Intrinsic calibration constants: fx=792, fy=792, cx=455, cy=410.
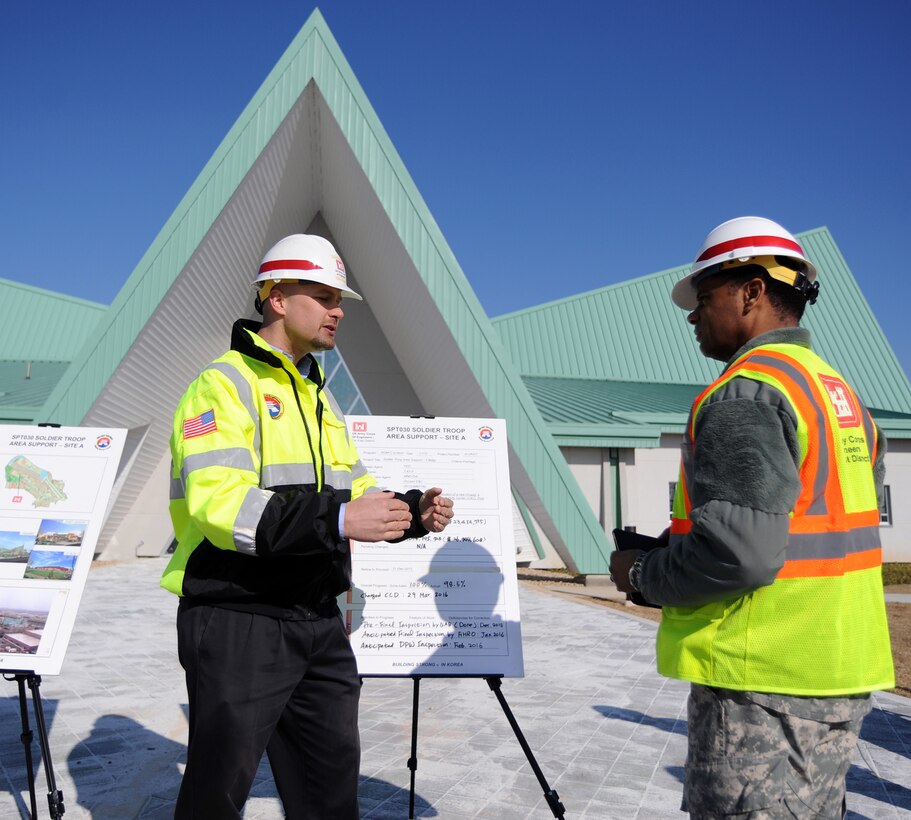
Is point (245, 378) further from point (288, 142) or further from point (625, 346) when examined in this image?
point (625, 346)

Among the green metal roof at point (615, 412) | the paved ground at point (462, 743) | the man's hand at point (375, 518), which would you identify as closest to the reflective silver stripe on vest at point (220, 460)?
the man's hand at point (375, 518)

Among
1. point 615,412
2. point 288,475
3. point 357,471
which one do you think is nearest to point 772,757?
point 288,475

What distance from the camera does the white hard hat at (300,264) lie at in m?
2.84

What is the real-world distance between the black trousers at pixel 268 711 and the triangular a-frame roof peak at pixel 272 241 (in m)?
10.0

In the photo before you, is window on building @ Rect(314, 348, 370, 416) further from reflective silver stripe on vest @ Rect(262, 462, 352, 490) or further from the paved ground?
reflective silver stripe on vest @ Rect(262, 462, 352, 490)

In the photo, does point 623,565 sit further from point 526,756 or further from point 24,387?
point 24,387

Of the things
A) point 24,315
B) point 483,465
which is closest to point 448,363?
point 483,465

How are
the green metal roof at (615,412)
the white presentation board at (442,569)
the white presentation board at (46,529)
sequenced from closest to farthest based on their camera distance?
1. the white presentation board at (46,529)
2. the white presentation board at (442,569)
3. the green metal roof at (615,412)

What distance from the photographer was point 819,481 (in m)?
1.99

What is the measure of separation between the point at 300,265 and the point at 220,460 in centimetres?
82

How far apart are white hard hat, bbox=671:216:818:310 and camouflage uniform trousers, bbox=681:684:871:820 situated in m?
1.13

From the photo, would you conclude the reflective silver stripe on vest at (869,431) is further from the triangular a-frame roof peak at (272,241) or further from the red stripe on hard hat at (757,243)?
the triangular a-frame roof peak at (272,241)

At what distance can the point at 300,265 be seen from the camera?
9.32 ft

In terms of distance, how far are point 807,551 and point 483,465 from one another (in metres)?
2.38
